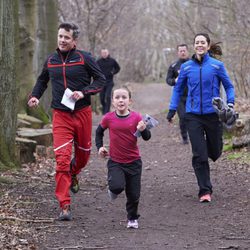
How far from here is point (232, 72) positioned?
961 inches

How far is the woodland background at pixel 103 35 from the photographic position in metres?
11.1

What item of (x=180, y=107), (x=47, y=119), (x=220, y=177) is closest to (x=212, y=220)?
(x=220, y=177)

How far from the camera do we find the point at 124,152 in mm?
7906

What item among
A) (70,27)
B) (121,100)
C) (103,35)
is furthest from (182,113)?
(103,35)

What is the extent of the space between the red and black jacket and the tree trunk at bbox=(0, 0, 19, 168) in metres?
2.43

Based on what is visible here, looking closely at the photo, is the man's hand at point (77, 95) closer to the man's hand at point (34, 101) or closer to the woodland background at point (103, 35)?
the man's hand at point (34, 101)

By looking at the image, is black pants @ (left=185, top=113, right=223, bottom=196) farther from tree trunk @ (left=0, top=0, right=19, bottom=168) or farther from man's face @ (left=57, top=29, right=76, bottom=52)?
tree trunk @ (left=0, top=0, right=19, bottom=168)

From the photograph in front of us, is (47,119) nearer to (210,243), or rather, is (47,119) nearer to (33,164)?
(33,164)

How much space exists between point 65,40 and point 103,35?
30880 millimetres

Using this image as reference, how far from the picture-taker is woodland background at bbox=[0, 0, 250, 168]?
11.1 metres

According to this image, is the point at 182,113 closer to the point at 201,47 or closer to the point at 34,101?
the point at 201,47

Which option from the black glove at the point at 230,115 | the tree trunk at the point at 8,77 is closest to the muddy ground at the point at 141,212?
the tree trunk at the point at 8,77

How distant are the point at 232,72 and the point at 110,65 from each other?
4322 mm

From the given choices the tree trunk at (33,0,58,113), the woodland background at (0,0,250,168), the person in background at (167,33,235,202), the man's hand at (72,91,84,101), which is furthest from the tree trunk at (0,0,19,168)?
the tree trunk at (33,0,58,113)
